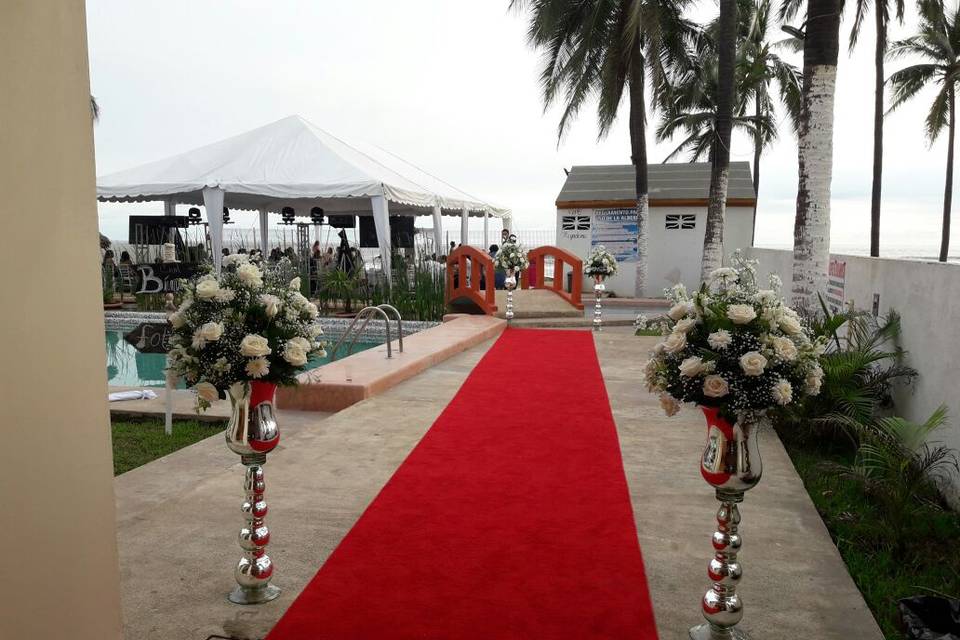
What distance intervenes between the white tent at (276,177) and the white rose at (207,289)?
1199 cm

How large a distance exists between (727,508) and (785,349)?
0.73 metres

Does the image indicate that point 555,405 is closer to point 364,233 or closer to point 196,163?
point 196,163

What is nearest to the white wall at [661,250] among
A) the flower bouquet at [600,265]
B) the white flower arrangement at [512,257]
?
the white flower arrangement at [512,257]

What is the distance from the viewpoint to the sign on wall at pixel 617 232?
63.4ft

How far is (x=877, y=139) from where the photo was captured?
1973cm

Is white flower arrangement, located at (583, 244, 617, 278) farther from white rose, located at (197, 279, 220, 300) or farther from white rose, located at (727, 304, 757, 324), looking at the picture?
white rose, located at (197, 279, 220, 300)

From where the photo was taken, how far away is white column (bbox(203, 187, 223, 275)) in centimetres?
1568

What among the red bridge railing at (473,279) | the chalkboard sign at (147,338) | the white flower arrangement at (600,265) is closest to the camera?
the chalkboard sign at (147,338)

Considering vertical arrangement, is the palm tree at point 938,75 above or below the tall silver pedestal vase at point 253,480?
above

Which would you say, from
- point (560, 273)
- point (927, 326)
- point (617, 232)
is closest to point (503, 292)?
point (560, 273)

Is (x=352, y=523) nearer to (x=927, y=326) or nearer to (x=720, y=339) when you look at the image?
(x=720, y=339)

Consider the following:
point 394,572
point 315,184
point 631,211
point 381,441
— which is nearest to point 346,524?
point 394,572

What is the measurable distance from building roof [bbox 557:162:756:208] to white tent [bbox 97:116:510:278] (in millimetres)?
3561

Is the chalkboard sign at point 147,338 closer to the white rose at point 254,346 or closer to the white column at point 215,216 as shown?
the white rose at point 254,346
